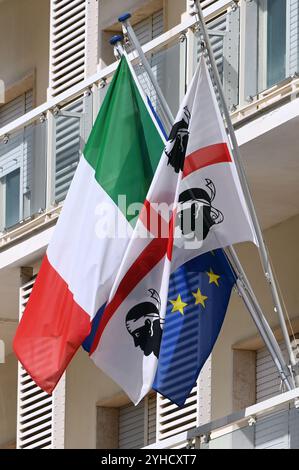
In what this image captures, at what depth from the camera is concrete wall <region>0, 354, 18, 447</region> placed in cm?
3616

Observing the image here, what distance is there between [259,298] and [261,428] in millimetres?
4421

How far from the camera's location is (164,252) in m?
26.9

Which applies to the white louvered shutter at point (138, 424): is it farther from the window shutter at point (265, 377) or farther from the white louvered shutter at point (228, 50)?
the white louvered shutter at point (228, 50)

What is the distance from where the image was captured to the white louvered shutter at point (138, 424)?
1297 inches

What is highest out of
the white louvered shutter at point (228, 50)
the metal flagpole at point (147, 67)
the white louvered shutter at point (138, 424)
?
the white louvered shutter at point (228, 50)

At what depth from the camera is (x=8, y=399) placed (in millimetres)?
36562

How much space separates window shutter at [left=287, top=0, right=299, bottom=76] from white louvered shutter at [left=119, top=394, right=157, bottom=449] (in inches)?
229

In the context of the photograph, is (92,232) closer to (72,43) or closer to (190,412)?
(190,412)

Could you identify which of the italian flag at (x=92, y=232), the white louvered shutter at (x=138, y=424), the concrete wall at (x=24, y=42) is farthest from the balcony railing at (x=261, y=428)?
the concrete wall at (x=24, y=42)

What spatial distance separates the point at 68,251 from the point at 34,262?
5.04m

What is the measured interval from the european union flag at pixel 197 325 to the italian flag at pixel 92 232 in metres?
0.77

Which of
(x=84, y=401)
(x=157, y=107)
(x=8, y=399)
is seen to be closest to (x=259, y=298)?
(x=157, y=107)

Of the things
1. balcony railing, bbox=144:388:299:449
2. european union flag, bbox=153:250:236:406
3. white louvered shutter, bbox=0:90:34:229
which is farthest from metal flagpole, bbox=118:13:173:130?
white louvered shutter, bbox=0:90:34:229
